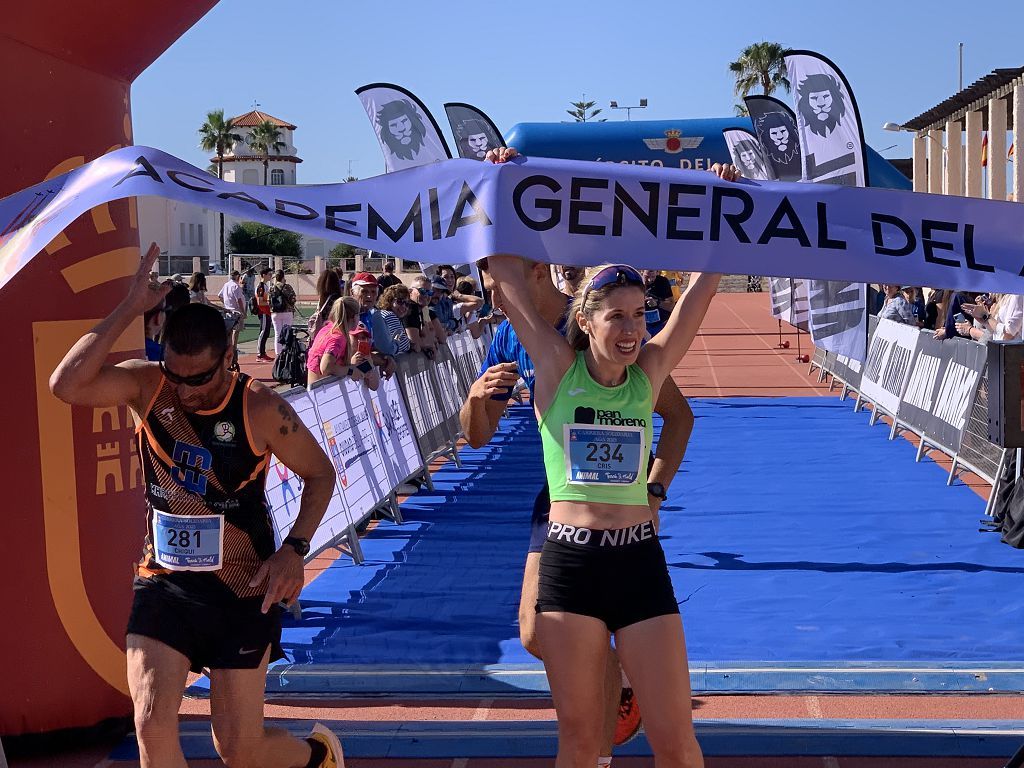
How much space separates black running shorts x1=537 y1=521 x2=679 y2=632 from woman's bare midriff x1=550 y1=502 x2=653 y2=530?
2 centimetres

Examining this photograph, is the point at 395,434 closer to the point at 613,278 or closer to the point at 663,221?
the point at 663,221

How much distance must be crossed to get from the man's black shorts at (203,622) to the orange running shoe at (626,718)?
149cm

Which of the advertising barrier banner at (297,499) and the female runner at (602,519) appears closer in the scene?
the female runner at (602,519)

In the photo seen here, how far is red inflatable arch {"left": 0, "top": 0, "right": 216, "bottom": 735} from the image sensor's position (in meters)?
5.36

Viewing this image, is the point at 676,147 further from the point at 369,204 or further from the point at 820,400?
the point at 369,204

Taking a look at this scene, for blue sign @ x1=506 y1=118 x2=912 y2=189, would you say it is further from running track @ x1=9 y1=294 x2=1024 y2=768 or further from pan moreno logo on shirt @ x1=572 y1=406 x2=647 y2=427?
pan moreno logo on shirt @ x1=572 y1=406 x2=647 y2=427

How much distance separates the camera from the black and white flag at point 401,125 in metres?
21.3

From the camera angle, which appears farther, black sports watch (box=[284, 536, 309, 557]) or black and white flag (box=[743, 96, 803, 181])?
black and white flag (box=[743, 96, 803, 181])

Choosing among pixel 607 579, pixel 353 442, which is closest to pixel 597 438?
pixel 607 579

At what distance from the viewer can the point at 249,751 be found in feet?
14.2

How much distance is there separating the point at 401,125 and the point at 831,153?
1051 centimetres

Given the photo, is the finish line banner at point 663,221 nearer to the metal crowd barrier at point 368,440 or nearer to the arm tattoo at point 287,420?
the arm tattoo at point 287,420

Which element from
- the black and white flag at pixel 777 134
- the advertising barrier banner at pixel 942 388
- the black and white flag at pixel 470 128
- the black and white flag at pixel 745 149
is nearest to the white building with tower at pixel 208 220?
the black and white flag at pixel 470 128

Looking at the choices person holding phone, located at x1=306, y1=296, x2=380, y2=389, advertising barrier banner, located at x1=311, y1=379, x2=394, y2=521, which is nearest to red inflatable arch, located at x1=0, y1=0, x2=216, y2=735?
advertising barrier banner, located at x1=311, y1=379, x2=394, y2=521
